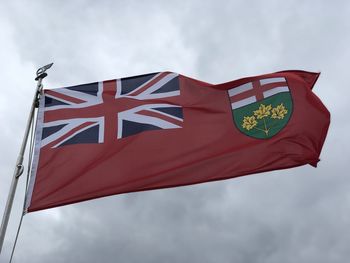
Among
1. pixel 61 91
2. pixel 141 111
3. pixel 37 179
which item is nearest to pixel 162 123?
pixel 141 111

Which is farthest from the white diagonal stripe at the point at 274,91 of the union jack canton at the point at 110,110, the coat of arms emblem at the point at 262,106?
the union jack canton at the point at 110,110

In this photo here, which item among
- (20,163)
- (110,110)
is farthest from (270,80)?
(20,163)

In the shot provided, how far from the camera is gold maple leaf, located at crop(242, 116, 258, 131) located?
15.9 meters

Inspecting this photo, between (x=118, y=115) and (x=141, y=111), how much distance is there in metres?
0.76

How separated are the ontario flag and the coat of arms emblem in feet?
0.11

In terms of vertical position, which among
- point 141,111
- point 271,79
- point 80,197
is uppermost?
point 271,79

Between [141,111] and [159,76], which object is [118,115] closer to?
[141,111]

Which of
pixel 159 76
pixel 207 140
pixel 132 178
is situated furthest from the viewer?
pixel 159 76

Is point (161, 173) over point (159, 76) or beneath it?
beneath

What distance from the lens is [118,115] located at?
1576cm

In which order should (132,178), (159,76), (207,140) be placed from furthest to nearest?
1. (159,76)
2. (207,140)
3. (132,178)

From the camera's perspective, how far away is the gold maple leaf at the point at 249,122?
52.0 ft

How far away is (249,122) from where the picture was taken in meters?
16.0

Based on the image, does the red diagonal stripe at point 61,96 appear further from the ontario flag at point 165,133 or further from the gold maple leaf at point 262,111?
the gold maple leaf at point 262,111
